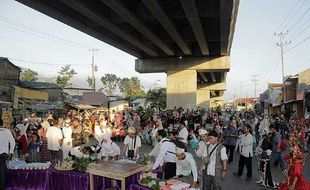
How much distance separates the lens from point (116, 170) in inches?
268

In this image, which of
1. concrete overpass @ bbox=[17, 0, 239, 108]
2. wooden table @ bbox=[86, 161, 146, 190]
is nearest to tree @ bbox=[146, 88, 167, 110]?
concrete overpass @ bbox=[17, 0, 239, 108]

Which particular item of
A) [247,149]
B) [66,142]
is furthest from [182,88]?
[66,142]

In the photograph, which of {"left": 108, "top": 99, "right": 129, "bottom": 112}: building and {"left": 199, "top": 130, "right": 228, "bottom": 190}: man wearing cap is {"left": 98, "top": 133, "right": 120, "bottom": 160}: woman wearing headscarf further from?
{"left": 108, "top": 99, "right": 129, "bottom": 112}: building

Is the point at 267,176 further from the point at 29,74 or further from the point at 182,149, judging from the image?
the point at 29,74

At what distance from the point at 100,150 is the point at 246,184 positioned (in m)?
4.60

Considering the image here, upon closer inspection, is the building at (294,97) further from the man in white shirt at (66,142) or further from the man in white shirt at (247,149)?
the man in white shirt at (66,142)

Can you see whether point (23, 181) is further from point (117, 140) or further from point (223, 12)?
point (117, 140)

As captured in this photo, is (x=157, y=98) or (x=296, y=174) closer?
(x=296, y=174)

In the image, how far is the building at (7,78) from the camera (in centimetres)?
2989

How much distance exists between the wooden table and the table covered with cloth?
0.49 m

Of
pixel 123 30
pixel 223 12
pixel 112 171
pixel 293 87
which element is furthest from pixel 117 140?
pixel 293 87

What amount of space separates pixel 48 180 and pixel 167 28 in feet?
46.5

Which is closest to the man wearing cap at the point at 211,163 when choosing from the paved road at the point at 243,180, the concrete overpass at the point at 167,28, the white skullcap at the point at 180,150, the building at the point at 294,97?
the white skullcap at the point at 180,150

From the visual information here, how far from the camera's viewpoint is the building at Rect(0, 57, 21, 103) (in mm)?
29891
